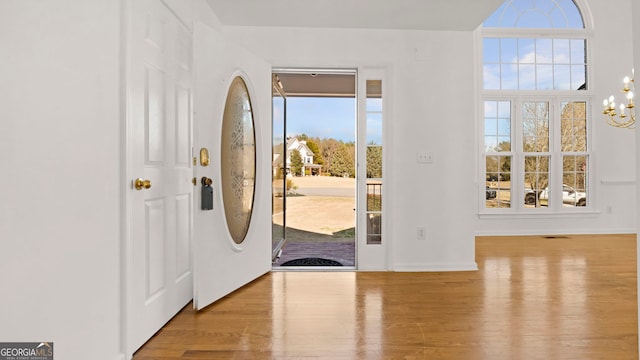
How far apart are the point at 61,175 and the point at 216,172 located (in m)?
1.23

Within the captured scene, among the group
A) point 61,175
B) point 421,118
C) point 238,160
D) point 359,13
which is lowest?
point 61,175

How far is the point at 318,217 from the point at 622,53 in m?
5.89

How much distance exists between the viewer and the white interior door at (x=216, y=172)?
2.36 m

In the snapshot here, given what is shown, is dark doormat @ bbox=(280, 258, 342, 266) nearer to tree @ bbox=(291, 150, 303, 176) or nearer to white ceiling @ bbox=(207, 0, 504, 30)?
white ceiling @ bbox=(207, 0, 504, 30)

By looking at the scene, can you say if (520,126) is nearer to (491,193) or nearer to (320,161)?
(491,193)

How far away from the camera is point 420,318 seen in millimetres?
2250

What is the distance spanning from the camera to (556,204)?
5.42m

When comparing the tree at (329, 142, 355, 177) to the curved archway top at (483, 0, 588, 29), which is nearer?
the curved archway top at (483, 0, 588, 29)

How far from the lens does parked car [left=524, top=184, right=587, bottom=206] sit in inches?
215

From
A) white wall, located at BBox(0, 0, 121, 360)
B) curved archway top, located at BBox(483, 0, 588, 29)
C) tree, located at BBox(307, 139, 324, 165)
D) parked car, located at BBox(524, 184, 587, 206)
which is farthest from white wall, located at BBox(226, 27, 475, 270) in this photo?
tree, located at BBox(307, 139, 324, 165)

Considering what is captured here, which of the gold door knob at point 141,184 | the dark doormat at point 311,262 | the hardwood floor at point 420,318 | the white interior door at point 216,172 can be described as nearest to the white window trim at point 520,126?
the hardwood floor at point 420,318

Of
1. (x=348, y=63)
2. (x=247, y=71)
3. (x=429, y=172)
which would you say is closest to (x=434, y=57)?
(x=348, y=63)

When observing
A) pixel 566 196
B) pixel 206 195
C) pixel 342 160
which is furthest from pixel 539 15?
pixel 206 195

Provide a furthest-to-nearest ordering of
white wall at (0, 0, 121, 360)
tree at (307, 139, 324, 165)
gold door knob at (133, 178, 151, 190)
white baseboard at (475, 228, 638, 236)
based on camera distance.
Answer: tree at (307, 139, 324, 165) → white baseboard at (475, 228, 638, 236) → gold door knob at (133, 178, 151, 190) → white wall at (0, 0, 121, 360)
